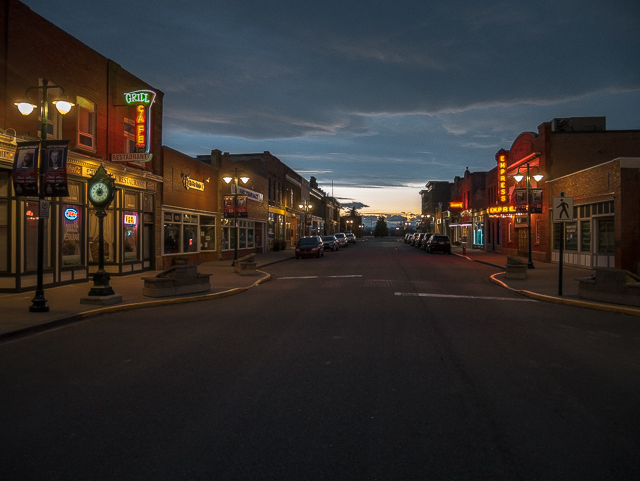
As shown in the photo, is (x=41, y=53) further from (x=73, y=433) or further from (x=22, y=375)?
(x=73, y=433)

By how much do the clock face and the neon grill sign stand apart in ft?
21.5

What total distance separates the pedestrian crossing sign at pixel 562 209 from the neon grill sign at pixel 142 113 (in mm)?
14442

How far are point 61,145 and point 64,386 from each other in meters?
7.20

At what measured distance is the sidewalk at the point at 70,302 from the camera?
33.2 feet

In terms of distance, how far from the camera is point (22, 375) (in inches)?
269

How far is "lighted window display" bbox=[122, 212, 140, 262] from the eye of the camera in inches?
834

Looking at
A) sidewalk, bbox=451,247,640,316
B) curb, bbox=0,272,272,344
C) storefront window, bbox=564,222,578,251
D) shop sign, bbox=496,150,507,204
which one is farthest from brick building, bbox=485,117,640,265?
curb, bbox=0,272,272,344

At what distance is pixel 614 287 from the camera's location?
44.1 ft

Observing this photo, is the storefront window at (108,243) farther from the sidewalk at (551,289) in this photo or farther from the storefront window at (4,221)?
the sidewalk at (551,289)

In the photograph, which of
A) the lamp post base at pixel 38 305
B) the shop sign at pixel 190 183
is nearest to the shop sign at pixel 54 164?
the lamp post base at pixel 38 305

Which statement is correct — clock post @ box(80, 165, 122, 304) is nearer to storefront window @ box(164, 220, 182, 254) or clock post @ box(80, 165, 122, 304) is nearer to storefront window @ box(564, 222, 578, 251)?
storefront window @ box(164, 220, 182, 254)

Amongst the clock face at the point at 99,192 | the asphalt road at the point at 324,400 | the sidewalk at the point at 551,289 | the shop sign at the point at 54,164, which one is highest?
the shop sign at the point at 54,164

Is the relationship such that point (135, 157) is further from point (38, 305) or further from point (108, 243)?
point (38, 305)

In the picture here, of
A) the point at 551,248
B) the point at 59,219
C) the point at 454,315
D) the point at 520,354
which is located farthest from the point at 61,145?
the point at 551,248
